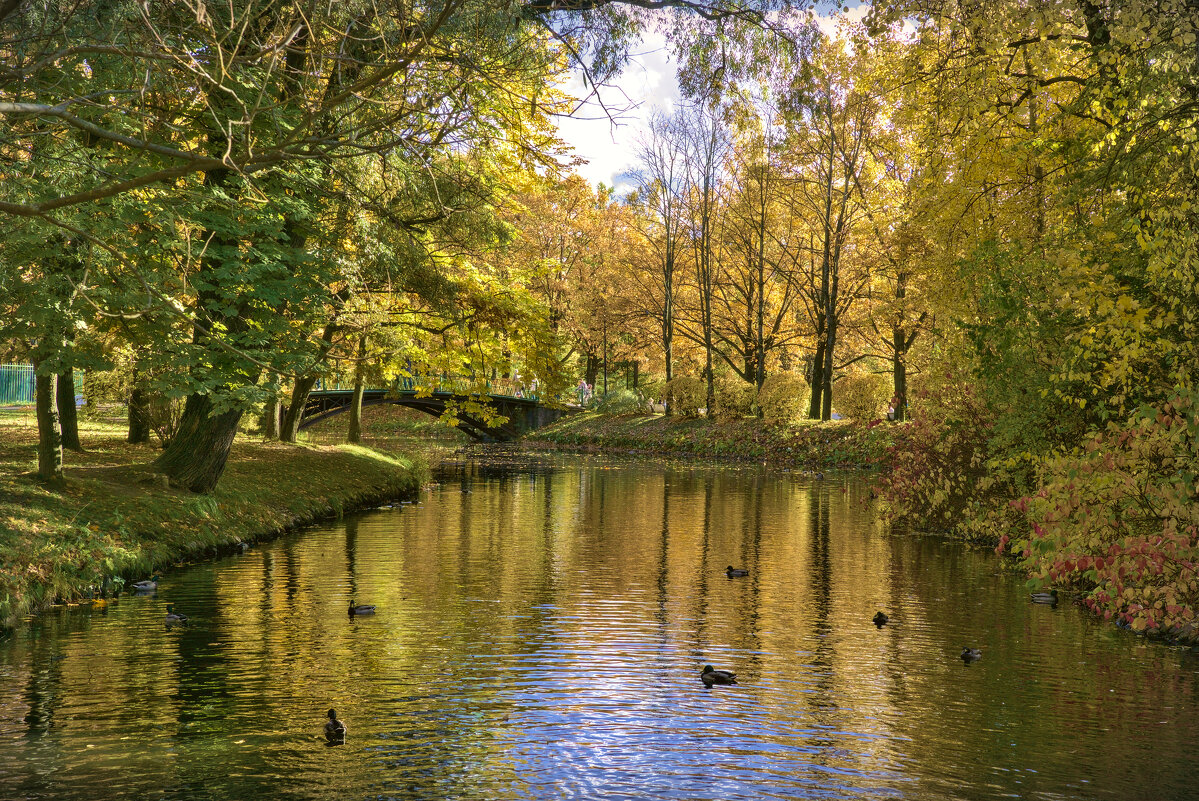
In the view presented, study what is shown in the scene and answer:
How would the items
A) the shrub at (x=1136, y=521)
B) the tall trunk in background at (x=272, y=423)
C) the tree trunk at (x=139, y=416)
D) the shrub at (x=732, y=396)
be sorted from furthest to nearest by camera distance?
the shrub at (x=732, y=396), the tall trunk in background at (x=272, y=423), the tree trunk at (x=139, y=416), the shrub at (x=1136, y=521)

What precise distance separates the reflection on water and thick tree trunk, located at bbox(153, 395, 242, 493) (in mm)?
2069

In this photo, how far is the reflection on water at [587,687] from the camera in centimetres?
680

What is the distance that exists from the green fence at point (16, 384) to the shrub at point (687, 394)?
29160 millimetres

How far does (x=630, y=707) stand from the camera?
833 centimetres

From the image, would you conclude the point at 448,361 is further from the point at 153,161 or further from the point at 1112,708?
the point at 1112,708

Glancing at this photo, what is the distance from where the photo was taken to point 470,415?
4112 cm

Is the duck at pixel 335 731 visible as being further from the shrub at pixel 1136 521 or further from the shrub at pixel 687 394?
the shrub at pixel 687 394

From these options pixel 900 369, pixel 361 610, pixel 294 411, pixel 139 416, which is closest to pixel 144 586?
pixel 361 610

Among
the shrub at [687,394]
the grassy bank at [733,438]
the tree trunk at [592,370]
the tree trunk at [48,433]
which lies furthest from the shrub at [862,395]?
the tree trunk at [48,433]

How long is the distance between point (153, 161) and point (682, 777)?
Answer: 10.9 metres

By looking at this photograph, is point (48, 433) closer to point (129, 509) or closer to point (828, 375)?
point (129, 509)

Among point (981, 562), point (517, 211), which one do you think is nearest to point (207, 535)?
point (517, 211)

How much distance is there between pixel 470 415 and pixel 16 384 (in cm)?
2132

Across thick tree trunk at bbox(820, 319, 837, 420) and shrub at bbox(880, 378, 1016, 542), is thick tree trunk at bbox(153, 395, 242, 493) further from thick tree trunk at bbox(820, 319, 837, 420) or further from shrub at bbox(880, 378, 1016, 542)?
thick tree trunk at bbox(820, 319, 837, 420)
